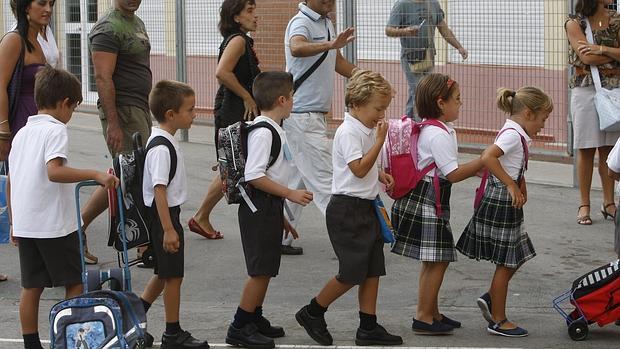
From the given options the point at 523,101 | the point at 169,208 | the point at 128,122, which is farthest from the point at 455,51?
the point at 169,208

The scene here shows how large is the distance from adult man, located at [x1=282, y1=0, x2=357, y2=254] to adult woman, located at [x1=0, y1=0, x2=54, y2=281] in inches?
68.4

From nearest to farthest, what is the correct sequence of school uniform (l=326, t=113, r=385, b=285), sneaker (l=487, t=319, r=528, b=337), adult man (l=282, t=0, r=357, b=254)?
school uniform (l=326, t=113, r=385, b=285)
sneaker (l=487, t=319, r=528, b=337)
adult man (l=282, t=0, r=357, b=254)

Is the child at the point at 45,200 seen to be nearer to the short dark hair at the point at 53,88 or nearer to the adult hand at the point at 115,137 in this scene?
the short dark hair at the point at 53,88

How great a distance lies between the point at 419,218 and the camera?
614 cm

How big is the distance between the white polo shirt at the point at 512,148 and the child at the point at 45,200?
2165mm

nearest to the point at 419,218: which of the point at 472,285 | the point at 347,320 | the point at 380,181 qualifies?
the point at 380,181

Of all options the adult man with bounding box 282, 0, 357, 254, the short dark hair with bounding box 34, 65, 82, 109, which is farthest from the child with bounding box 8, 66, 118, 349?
the adult man with bounding box 282, 0, 357, 254

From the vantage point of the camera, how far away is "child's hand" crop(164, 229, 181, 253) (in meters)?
5.73

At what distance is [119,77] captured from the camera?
7.82m

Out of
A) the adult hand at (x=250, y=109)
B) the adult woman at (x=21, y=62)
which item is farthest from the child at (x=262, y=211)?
the adult woman at (x=21, y=62)

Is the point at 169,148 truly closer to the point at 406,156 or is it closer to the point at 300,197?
the point at 300,197

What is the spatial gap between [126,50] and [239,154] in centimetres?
211

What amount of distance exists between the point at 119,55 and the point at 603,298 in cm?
355

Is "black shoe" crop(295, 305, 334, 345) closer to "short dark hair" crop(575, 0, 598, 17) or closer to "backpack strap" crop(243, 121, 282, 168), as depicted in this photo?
"backpack strap" crop(243, 121, 282, 168)
